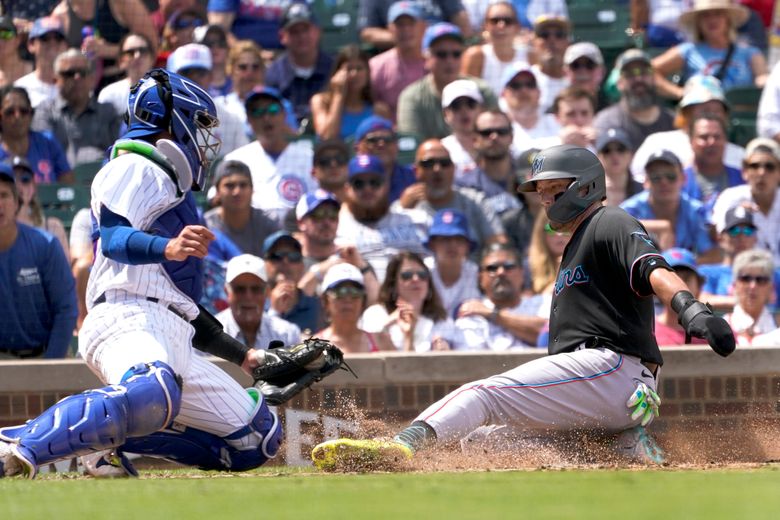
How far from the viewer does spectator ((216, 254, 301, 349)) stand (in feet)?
26.6

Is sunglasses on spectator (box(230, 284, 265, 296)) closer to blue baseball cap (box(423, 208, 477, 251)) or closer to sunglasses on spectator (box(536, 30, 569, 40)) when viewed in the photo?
blue baseball cap (box(423, 208, 477, 251))

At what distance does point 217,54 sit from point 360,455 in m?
6.64

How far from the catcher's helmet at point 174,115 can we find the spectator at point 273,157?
400 cm

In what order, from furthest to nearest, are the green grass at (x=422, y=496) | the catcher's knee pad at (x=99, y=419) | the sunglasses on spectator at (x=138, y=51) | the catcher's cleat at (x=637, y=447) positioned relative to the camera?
the sunglasses on spectator at (x=138, y=51), the catcher's cleat at (x=637, y=447), the catcher's knee pad at (x=99, y=419), the green grass at (x=422, y=496)

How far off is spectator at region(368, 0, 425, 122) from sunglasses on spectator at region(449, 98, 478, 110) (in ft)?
2.74

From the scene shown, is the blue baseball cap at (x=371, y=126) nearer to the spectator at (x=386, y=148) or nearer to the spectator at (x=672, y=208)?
the spectator at (x=386, y=148)

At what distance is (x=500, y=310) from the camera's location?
889cm

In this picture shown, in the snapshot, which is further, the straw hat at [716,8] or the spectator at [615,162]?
the straw hat at [716,8]

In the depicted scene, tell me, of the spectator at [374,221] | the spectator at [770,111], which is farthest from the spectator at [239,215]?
the spectator at [770,111]

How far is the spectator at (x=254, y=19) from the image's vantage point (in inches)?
480

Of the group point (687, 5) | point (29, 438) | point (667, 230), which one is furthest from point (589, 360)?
point (687, 5)

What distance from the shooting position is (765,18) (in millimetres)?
12578

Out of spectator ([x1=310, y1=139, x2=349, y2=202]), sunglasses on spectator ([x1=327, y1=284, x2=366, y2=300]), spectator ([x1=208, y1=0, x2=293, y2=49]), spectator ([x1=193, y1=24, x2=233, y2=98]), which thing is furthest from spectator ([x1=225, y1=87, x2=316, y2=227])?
spectator ([x1=208, y1=0, x2=293, y2=49])

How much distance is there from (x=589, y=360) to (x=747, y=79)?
691cm
